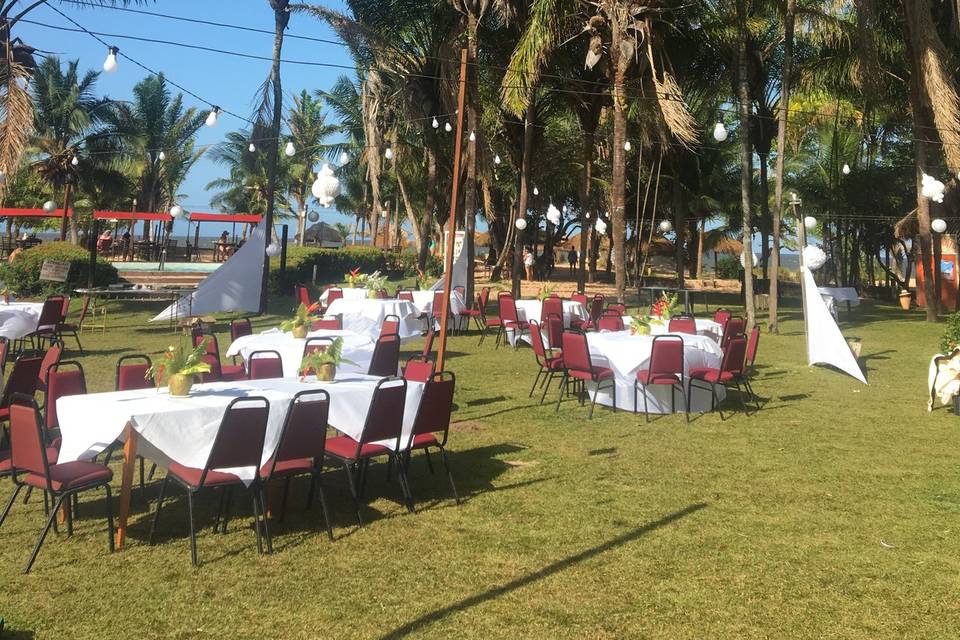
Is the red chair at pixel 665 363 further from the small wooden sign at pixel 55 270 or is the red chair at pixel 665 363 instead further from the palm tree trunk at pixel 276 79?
the small wooden sign at pixel 55 270

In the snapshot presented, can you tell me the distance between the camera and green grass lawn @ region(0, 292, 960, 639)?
3.66 metres

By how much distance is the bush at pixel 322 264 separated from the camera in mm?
24384

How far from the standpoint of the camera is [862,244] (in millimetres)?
35406

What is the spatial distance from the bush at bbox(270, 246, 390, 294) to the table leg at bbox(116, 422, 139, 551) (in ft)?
65.3

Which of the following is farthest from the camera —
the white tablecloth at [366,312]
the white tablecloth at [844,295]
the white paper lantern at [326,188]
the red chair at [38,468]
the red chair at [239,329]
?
the white tablecloth at [844,295]

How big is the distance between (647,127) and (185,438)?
624 inches

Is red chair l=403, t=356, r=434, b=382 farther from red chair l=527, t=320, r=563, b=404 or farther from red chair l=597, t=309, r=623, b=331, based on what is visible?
red chair l=597, t=309, r=623, b=331

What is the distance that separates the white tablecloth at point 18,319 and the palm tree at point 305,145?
111 ft

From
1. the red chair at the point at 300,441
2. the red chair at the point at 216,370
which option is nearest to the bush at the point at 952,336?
the red chair at the point at 300,441

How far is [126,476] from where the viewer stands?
4.52m

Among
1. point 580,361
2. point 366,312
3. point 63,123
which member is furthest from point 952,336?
point 63,123

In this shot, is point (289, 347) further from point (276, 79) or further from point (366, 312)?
point (276, 79)

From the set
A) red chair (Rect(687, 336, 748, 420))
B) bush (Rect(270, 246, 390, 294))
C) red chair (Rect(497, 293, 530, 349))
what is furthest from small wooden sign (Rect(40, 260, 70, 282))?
red chair (Rect(687, 336, 748, 420))

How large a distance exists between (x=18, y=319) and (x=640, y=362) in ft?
30.1
